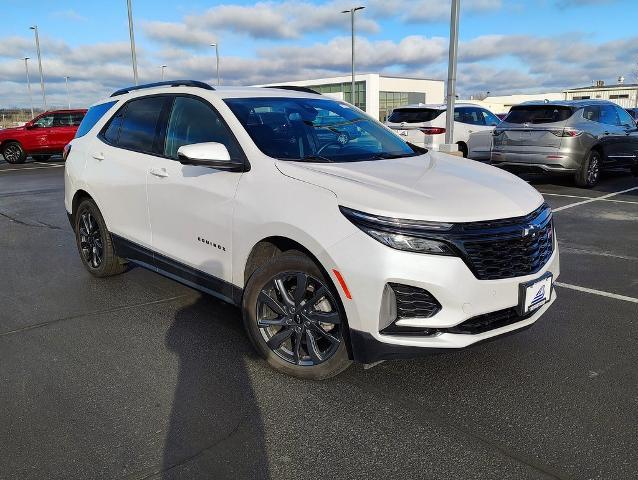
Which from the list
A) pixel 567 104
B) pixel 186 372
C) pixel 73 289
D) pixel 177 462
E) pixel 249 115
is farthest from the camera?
pixel 567 104

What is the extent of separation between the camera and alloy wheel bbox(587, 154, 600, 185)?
11227mm

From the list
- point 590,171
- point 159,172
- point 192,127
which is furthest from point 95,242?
point 590,171

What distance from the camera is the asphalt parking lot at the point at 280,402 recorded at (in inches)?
101

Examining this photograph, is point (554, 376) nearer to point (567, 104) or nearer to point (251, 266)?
point (251, 266)

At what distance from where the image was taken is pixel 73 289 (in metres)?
5.18

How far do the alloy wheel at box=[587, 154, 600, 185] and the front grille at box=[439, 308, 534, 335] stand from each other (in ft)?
30.5

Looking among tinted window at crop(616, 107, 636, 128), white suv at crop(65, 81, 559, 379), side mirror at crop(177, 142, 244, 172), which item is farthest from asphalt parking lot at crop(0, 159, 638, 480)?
tinted window at crop(616, 107, 636, 128)

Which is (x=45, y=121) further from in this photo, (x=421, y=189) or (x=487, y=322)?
(x=487, y=322)

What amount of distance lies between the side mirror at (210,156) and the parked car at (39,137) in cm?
1923

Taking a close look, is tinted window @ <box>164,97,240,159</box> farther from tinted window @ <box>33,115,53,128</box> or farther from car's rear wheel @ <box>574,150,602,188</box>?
tinted window @ <box>33,115,53,128</box>

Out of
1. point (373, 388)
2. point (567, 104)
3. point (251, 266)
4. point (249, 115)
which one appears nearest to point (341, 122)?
point (249, 115)

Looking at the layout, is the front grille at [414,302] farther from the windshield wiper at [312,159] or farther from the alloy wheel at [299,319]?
the windshield wiper at [312,159]

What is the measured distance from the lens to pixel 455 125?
15.4 meters

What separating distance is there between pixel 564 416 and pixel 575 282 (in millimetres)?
2623
